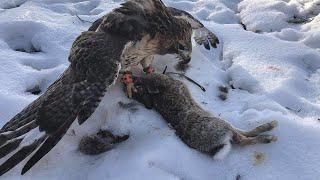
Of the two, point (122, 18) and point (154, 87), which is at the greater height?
point (122, 18)

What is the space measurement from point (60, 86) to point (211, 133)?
118cm

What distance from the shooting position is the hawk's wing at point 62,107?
12.0ft

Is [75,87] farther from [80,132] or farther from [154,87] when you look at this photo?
Answer: [154,87]

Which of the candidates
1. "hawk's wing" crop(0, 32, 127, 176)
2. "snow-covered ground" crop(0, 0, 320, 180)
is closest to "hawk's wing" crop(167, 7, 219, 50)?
"snow-covered ground" crop(0, 0, 320, 180)

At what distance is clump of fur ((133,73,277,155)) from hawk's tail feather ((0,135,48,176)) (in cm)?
95

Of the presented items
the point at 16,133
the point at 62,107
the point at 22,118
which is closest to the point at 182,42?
the point at 62,107

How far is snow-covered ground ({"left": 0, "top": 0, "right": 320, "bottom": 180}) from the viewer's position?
3711 millimetres

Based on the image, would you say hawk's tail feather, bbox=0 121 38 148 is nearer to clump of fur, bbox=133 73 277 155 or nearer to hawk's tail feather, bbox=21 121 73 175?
hawk's tail feather, bbox=21 121 73 175

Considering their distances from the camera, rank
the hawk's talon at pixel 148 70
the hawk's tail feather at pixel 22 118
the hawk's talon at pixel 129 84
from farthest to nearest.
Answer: the hawk's talon at pixel 148 70, the hawk's talon at pixel 129 84, the hawk's tail feather at pixel 22 118

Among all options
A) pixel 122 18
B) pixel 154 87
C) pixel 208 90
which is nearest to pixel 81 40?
pixel 122 18

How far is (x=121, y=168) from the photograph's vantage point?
371 cm

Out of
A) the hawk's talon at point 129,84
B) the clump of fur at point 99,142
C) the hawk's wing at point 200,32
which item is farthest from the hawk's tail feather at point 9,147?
the hawk's wing at point 200,32

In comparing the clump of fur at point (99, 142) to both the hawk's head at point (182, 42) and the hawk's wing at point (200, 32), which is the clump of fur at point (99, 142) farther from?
the hawk's wing at point (200, 32)

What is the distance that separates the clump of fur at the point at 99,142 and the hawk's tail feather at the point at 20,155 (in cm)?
36
